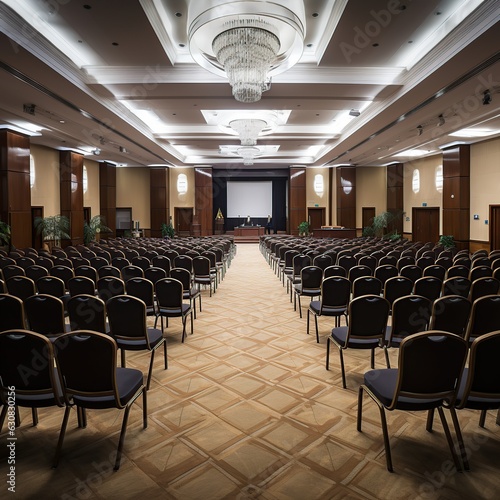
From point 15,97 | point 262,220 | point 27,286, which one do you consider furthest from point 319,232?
point 27,286

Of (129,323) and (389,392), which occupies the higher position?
(129,323)

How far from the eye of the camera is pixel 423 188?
20.0 meters

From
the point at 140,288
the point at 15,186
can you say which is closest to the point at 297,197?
the point at 15,186

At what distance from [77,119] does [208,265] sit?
6.17 metres

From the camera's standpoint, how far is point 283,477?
2619mm

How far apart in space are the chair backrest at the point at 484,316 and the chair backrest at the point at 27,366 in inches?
144

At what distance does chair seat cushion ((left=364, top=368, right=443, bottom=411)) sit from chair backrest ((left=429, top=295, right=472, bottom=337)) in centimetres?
92

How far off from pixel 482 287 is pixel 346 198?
18484mm

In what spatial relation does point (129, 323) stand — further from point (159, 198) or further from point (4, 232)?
point (159, 198)

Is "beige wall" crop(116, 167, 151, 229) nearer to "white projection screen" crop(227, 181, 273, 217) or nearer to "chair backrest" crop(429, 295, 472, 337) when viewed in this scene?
"white projection screen" crop(227, 181, 273, 217)

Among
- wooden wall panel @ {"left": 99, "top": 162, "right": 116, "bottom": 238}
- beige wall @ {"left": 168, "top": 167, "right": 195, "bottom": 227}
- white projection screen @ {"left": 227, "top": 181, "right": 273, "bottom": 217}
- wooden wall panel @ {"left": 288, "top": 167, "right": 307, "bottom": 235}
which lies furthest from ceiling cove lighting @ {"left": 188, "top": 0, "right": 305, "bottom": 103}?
white projection screen @ {"left": 227, "top": 181, "right": 273, "bottom": 217}

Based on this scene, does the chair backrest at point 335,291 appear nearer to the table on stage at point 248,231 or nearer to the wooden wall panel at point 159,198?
the wooden wall panel at point 159,198

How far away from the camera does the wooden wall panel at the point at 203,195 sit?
2425 cm

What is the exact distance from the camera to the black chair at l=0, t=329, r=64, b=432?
2.64m
